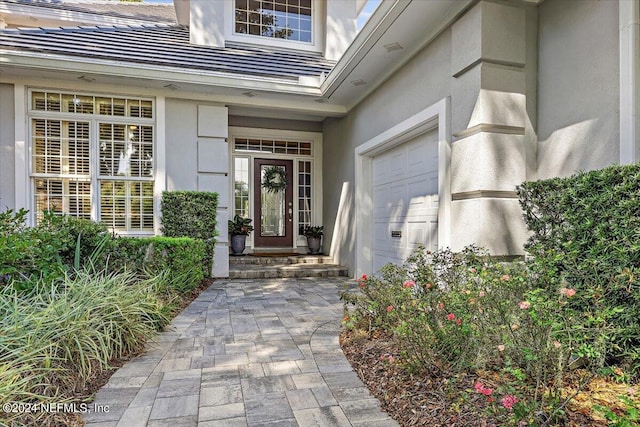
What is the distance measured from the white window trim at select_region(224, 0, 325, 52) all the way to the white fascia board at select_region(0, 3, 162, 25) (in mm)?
3979

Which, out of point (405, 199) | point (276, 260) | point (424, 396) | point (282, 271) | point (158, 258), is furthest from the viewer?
point (276, 260)

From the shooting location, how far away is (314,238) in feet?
27.0

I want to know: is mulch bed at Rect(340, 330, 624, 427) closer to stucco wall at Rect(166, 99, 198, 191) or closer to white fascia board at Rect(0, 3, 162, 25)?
stucco wall at Rect(166, 99, 198, 191)

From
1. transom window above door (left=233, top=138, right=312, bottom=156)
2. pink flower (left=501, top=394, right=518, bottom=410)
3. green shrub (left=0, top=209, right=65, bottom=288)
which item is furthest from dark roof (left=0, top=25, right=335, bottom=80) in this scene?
pink flower (left=501, top=394, right=518, bottom=410)

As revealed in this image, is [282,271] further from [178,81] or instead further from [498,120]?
[498,120]

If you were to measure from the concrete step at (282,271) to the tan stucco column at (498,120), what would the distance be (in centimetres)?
363

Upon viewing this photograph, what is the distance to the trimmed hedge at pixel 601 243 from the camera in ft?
6.85

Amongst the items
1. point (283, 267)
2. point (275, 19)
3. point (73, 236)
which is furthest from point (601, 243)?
point (275, 19)

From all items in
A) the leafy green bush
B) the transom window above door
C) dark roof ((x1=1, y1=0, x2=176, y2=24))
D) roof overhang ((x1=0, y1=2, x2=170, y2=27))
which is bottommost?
the leafy green bush

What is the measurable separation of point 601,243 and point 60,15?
13262mm

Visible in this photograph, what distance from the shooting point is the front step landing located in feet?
21.7

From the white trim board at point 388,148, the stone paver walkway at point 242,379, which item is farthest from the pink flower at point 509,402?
the white trim board at point 388,148

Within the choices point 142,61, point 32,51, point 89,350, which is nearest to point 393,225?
point 89,350

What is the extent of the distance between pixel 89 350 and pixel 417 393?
2171 mm
